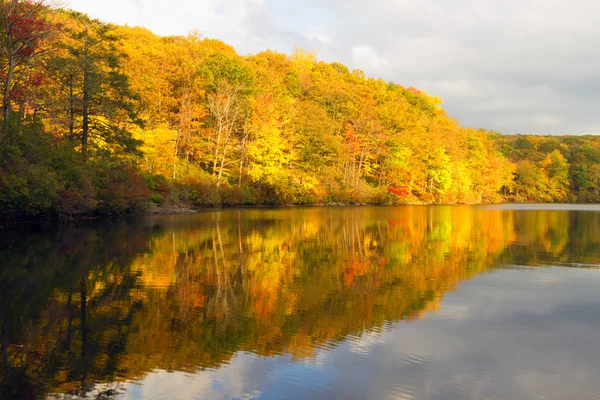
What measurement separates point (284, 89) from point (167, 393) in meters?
57.2

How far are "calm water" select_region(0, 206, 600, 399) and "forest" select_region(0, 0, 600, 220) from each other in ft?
38.2

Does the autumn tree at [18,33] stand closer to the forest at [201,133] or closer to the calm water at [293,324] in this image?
the forest at [201,133]

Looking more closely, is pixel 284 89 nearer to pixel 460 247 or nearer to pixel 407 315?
pixel 460 247

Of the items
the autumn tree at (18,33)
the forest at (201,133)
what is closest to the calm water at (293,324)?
the autumn tree at (18,33)

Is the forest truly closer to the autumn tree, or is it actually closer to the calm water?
the autumn tree

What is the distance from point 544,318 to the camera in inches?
376

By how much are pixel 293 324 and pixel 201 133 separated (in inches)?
1721

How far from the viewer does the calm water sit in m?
6.12

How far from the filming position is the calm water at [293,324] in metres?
6.12

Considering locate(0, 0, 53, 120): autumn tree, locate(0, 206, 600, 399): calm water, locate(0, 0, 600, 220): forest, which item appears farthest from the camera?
locate(0, 0, 600, 220): forest

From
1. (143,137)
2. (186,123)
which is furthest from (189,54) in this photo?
(143,137)

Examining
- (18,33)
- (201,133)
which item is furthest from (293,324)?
(201,133)

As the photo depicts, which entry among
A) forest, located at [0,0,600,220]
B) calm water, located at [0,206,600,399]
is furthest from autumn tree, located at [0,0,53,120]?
calm water, located at [0,206,600,399]

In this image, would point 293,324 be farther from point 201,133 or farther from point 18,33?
point 201,133
